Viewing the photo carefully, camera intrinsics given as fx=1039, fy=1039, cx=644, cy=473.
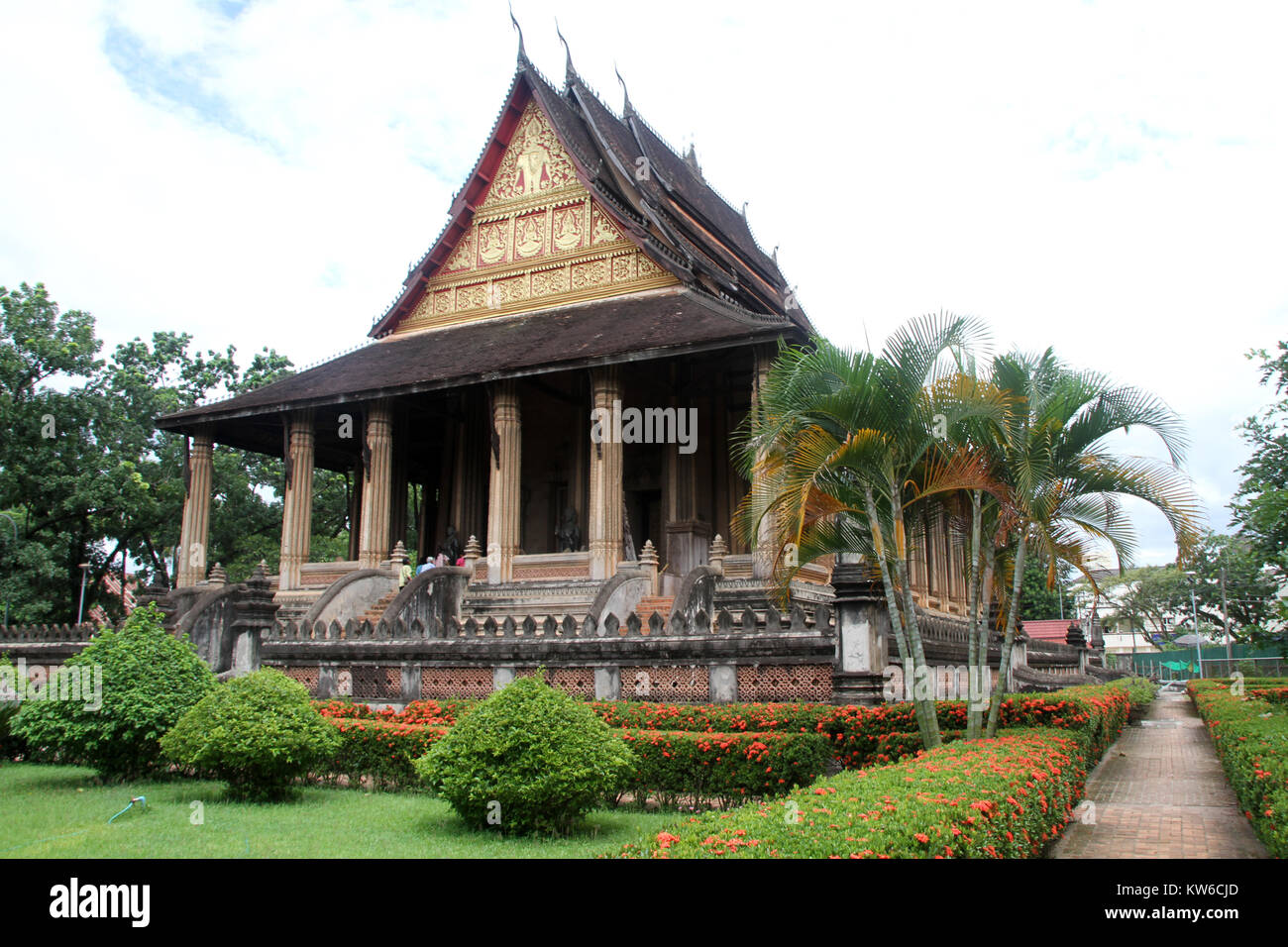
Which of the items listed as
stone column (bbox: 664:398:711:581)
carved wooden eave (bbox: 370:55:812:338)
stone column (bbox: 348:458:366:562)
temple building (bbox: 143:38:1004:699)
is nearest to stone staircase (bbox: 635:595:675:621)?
temple building (bbox: 143:38:1004:699)

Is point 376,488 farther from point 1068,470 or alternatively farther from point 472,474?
point 1068,470

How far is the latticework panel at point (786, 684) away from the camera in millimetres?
11453

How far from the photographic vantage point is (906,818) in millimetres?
5137

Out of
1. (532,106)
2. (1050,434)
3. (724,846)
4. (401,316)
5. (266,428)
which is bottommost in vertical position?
(724,846)

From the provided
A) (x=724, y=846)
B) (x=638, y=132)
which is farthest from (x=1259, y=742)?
(x=638, y=132)

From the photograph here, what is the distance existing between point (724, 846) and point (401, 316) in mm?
21928

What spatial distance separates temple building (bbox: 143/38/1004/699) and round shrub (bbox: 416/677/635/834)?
17.3ft

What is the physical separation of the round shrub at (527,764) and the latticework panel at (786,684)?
3874mm

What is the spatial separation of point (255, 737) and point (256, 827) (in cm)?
120

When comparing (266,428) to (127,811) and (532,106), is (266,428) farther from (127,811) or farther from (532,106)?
Result: (127,811)

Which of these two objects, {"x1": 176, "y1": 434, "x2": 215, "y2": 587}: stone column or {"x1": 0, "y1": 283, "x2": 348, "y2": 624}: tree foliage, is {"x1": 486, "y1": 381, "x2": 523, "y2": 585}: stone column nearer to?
{"x1": 176, "y1": 434, "x2": 215, "y2": 587}: stone column

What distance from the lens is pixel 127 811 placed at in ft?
28.7

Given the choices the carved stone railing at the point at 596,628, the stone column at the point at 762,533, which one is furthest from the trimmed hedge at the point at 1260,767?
the stone column at the point at 762,533

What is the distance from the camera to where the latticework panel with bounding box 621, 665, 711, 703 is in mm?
12078
